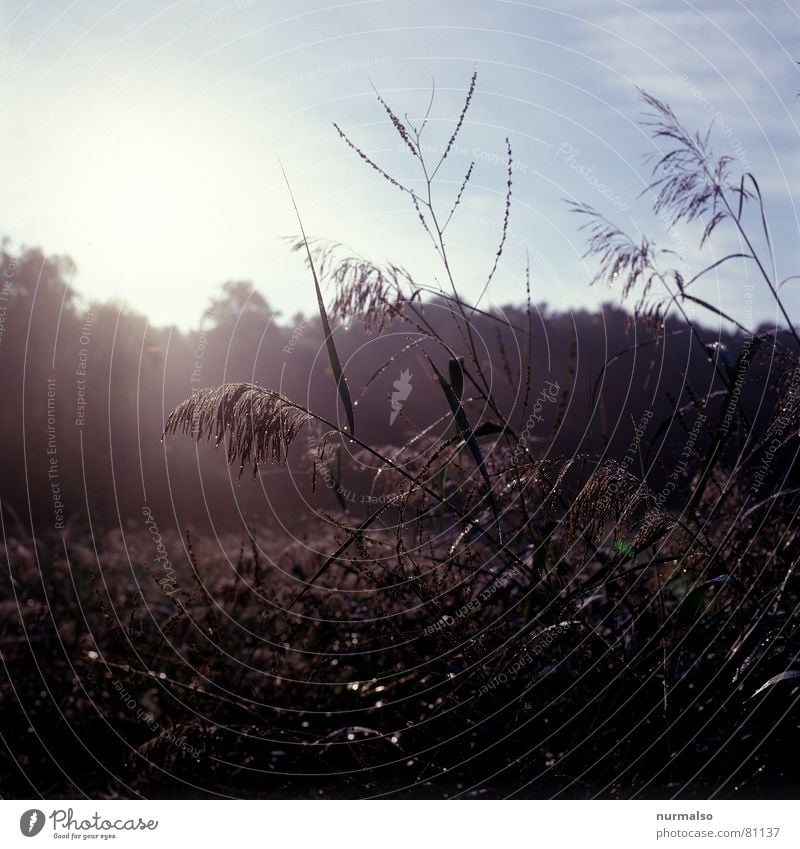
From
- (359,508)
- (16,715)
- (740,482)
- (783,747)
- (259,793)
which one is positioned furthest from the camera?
(359,508)

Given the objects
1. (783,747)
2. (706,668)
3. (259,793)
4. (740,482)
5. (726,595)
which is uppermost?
(740,482)

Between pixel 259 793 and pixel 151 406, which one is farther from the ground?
pixel 151 406

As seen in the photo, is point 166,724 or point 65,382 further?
point 65,382

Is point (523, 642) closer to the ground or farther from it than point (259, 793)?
farther from it

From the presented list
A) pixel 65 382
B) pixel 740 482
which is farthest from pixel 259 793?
pixel 65 382

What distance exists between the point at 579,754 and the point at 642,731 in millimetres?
189

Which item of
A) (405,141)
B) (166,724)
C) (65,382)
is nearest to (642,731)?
(166,724)

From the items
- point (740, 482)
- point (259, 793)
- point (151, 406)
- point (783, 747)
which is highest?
point (151, 406)

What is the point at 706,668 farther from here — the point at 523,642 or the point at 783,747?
the point at 523,642

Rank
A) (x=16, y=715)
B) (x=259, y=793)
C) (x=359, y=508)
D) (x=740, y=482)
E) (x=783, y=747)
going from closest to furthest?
(x=783, y=747)
(x=259, y=793)
(x=740, y=482)
(x=16, y=715)
(x=359, y=508)

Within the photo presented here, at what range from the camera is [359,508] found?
434 centimetres

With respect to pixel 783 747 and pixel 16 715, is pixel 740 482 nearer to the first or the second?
pixel 783 747

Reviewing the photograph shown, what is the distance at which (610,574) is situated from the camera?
2.04 meters

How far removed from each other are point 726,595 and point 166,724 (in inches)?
71.7
